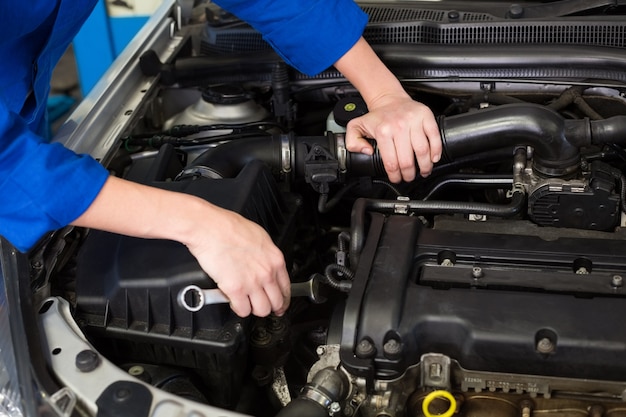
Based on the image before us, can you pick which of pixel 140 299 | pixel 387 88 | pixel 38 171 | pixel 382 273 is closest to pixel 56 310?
pixel 140 299

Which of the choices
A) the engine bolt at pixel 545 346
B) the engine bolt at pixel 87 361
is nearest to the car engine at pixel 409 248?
the engine bolt at pixel 545 346

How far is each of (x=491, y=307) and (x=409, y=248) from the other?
173mm

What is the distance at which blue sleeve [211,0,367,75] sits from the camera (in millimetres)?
1457

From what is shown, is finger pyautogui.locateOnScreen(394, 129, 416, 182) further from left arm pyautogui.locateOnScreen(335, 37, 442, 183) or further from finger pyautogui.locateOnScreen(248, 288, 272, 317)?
finger pyautogui.locateOnScreen(248, 288, 272, 317)

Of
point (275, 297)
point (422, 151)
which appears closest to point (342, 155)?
point (422, 151)

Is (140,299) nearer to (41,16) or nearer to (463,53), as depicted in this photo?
(41,16)

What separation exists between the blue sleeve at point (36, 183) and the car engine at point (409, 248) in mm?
165

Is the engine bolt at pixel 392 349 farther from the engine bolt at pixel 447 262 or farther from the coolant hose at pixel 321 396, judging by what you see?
the engine bolt at pixel 447 262

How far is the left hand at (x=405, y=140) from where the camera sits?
1303 millimetres

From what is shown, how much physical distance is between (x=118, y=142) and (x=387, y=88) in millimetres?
575

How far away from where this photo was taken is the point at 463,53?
158 centimetres

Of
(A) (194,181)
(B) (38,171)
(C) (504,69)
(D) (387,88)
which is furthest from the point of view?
(C) (504,69)

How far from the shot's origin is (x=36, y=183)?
1.01 meters

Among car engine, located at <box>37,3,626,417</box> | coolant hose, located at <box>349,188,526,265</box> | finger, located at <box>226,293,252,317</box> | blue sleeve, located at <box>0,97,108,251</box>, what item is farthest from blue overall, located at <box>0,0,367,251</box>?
coolant hose, located at <box>349,188,526,265</box>
